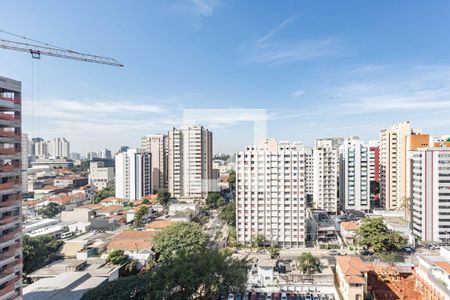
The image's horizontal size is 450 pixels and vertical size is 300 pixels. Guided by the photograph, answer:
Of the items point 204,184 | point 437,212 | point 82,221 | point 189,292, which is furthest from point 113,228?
point 437,212

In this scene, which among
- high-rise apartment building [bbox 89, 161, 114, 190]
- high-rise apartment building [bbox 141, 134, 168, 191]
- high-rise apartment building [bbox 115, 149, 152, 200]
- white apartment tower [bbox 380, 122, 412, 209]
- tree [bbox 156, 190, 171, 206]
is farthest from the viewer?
high-rise apartment building [bbox 89, 161, 114, 190]

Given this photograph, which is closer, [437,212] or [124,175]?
[437,212]

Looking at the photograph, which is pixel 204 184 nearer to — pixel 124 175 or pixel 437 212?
pixel 124 175

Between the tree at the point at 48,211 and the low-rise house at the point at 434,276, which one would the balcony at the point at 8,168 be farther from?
the tree at the point at 48,211

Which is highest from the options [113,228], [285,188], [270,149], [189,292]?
[270,149]

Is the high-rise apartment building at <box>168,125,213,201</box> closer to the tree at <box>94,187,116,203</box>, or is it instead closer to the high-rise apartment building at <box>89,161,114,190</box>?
the tree at <box>94,187,116,203</box>

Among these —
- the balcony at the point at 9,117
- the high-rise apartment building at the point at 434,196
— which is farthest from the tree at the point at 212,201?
the balcony at the point at 9,117

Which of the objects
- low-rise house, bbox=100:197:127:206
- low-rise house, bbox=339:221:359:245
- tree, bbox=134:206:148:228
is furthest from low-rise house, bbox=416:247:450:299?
low-rise house, bbox=100:197:127:206

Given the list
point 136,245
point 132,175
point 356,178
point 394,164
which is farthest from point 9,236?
point 394,164
